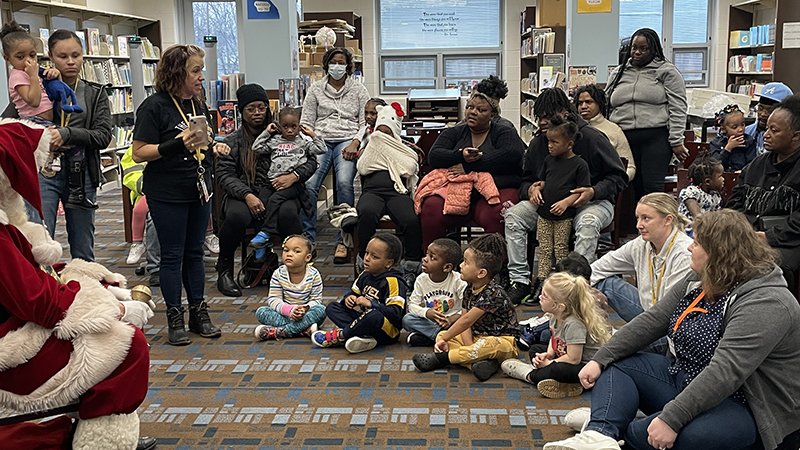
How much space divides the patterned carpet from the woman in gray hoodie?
2.49m

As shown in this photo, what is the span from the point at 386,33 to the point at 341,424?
10479 mm

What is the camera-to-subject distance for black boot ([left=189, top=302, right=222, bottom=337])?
12.9ft

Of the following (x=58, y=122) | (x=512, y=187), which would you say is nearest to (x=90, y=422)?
(x=58, y=122)

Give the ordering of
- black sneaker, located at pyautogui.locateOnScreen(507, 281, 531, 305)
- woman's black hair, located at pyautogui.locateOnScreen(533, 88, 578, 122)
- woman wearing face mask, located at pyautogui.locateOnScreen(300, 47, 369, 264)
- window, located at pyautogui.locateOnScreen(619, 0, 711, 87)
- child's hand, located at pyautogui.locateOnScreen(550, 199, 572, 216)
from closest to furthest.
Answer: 1. child's hand, located at pyautogui.locateOnScreen(550, 199, 572, 216)
2. black sneaker, located at pyautogui.locateOnScreen(507, 281, 531, 305)
3. woman's black hair, located at pyautogui.locateOnScreen(533, 88, 578, 122)
4. woman wearing face mask, located at pyautogui.locateOnScreen(300, 47, 369, 264)
5. window, located at pyautogui.locateOnScreen(619, 0, 711, 87)

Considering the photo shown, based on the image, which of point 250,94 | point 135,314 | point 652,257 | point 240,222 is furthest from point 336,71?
point 135,314

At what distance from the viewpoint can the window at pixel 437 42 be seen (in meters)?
12.5

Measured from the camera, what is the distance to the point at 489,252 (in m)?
3.49

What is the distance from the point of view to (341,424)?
289cm

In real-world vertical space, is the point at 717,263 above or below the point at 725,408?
above

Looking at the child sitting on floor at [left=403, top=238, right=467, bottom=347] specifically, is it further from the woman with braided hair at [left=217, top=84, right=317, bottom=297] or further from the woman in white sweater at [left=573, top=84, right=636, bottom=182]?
the woman in white sweater at [left=573, top=84, right=636, bottom=182]

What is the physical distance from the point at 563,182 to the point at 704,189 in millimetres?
949

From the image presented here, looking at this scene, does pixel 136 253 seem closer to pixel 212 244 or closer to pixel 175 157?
pixel 212 244

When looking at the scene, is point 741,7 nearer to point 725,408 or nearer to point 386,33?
point 386,33

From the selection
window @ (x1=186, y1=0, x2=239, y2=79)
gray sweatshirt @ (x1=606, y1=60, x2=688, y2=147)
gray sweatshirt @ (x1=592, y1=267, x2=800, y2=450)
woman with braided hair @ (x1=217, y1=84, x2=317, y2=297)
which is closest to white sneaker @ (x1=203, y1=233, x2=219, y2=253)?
woman with braided hair @ (x1=217, y1=84, x2=317, y2=297)
